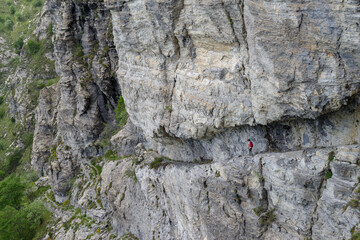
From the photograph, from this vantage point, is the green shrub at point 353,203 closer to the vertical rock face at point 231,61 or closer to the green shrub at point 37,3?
the vertical rock face at point 231,61

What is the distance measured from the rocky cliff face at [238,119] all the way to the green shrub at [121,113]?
22.2 ft

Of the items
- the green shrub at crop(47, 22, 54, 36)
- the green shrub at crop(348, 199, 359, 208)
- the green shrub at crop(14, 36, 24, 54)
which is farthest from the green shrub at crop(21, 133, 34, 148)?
the green shrub at crop(348, 199, 359, 208)

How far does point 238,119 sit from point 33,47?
71.3 m

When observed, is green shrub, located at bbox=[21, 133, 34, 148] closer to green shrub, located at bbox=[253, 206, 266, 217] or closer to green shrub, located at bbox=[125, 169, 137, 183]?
green shrub, located at bbox=[125, 169, 137, 183]

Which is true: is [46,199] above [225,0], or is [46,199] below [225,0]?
below

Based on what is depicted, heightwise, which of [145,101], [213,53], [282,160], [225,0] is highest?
[225,0]

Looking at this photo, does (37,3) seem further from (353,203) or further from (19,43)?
(353,203)

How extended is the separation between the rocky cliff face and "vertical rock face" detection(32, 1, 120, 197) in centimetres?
1190

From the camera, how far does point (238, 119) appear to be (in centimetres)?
2080

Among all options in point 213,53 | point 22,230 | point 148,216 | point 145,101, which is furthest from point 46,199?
point 213,53

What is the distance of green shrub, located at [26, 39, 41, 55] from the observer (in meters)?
76.1

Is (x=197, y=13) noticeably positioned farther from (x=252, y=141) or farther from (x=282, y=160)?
(x=282, y=160)

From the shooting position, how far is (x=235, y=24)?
1917 centimetres

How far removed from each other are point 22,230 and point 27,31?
7040cm
